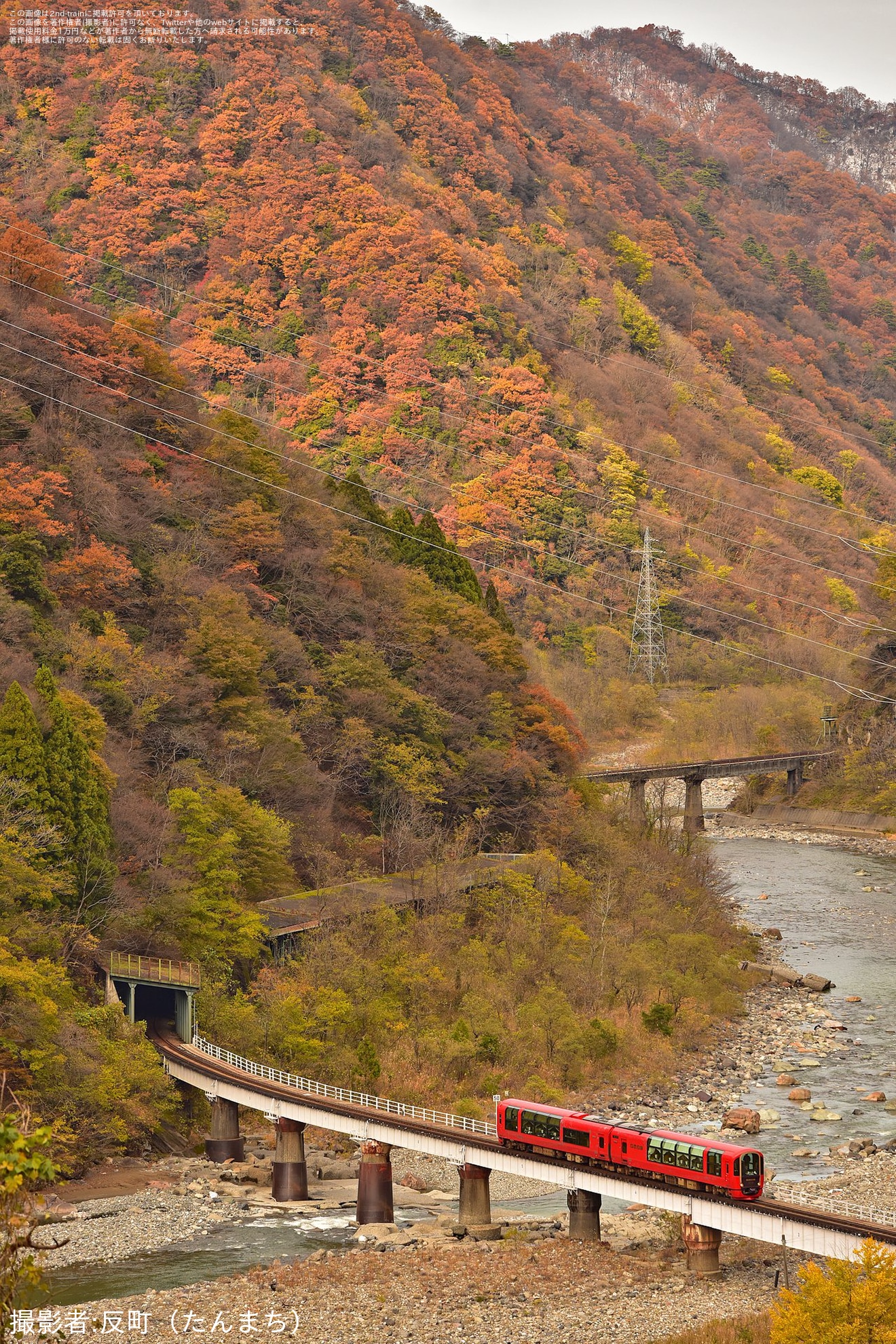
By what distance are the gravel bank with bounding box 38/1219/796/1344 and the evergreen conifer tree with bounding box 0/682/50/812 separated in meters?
13.9

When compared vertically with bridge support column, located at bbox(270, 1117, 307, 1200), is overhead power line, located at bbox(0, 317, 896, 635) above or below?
above

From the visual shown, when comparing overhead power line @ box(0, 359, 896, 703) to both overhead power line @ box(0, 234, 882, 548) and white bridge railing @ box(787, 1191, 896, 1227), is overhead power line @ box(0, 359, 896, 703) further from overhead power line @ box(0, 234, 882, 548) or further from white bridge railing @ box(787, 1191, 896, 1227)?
white bridge railing @ box(787, 1191, 896, 1227)

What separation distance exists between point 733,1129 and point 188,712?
71.2 ft

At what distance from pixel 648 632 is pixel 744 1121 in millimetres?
70145

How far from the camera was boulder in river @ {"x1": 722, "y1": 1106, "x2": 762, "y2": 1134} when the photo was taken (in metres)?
39.4

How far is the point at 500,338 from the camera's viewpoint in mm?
122562

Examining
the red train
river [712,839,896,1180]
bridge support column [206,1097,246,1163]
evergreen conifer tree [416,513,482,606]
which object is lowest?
river [712,839,896,1180]

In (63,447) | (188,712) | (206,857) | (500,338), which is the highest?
(500,338)

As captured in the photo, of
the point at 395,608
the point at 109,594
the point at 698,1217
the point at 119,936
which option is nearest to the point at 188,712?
the point at 109,594

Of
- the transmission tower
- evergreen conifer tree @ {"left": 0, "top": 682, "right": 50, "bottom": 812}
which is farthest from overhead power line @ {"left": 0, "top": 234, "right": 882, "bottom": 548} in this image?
evergreen conifer tree @ {"left": 0, "top": 682, "right": 50, "bottom": 812}

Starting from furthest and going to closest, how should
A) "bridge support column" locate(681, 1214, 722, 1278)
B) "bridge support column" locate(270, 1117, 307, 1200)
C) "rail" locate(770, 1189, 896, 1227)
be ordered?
"bridge support column" locate(270, 1117, 307, 1200), "bridge support column" locate(681, 1214, 722, 1278), "rail" locate(770, 1189, 896, 1227)

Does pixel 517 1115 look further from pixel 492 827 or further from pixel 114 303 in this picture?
pixel 114 303

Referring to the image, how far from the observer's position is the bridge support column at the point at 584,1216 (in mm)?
30672

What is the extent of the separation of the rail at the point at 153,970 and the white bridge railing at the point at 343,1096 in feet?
5.14
